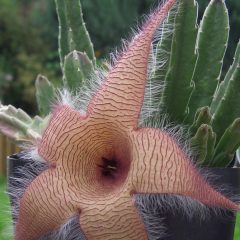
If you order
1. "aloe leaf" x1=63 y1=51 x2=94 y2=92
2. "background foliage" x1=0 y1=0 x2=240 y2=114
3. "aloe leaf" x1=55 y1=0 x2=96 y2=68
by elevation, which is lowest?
"aloe leaf" x1=63 y1=51 x2=94 y2=92

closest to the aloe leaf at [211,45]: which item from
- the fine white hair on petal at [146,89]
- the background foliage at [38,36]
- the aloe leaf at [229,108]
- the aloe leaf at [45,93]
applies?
the aloe leaf at [229,108]

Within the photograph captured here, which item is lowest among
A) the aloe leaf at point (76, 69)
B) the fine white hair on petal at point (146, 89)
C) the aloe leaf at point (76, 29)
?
the fine white hair on petal at point (146, 89)

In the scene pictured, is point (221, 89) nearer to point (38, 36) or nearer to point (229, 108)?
point (229, 108)

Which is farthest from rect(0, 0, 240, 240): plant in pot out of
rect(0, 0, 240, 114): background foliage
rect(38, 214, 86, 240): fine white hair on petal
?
rect(0, 0, 240, 114): background foliage

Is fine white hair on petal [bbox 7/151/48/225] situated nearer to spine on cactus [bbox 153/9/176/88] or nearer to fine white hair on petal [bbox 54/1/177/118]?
fine white hair on petal [bbox 54/1/177/118]

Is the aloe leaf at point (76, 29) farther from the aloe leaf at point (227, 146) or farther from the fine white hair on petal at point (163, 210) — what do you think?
the fine white hair on petal at point (163, 210)

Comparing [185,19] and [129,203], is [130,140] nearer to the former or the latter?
[129,203]

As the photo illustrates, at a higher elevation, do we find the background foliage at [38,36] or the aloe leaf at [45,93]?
the background foliage at [38,36]

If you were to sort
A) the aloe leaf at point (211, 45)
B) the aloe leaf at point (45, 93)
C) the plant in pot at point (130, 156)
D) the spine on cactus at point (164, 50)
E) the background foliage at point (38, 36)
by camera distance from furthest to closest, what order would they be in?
the background foliage at point (38, 36) < the aloe leaf at point (45, 93) < the aloe leaf at point (211, 45) < the spine on cactus at point (164, 50) < the plant in pot at point (130, 156)
